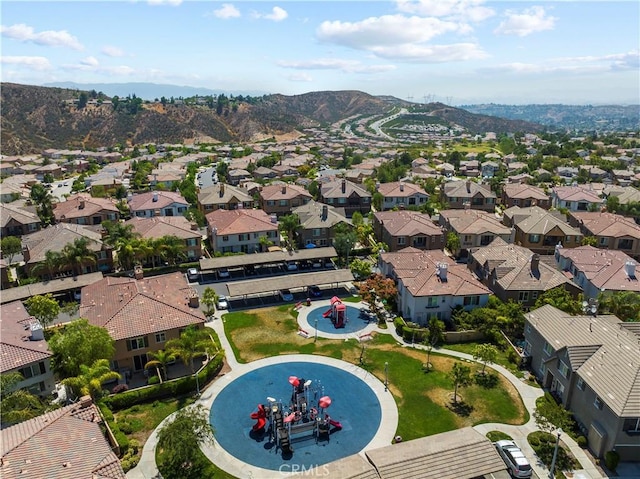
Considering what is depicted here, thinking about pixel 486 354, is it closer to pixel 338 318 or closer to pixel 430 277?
pixel 430 277

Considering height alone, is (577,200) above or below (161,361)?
above

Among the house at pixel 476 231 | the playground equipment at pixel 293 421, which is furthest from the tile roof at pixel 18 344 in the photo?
the house at pixel 476 231

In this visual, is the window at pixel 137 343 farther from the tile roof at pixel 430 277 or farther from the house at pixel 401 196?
the house at pixel 401 196

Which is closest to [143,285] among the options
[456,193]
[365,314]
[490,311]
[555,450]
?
[365,314]

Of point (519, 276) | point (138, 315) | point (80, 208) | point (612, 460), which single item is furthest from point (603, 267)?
point (80, 208)

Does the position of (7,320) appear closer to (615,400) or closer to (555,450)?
(555,450)

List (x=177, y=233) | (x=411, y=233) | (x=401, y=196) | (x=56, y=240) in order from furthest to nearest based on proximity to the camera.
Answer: (x=401, y=196) → (x=411, y=233) → (x=177, y=233) → (x=56, y=240)
